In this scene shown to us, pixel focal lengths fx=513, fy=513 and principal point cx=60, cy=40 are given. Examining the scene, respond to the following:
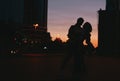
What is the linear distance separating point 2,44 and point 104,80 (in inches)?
1211

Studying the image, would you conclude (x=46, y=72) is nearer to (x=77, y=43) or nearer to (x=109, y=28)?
(x=77, y=43)

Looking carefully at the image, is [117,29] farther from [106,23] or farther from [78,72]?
[78,72]

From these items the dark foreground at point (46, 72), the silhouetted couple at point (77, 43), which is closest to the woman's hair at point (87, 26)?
the silhouetted couple at point (77, 43)

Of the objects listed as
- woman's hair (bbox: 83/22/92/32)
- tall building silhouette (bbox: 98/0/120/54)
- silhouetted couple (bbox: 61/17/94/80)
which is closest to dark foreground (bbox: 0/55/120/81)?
silhouetted couple (bbox: 61/17/94/80)

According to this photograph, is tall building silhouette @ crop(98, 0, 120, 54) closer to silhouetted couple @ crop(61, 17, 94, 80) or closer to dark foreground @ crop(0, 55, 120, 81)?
dark foreground @ crop(0, 55, 120, 81)

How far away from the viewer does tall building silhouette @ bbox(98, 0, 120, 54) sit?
212 ft

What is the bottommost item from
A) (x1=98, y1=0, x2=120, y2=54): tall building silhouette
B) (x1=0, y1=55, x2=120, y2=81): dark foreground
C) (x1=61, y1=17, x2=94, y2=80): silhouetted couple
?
(x1=0, y1=55, x2=120, y2=81): dark foreground

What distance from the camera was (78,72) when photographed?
14.2 meters

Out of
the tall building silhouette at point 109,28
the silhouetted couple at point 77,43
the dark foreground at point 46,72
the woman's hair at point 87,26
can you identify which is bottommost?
the dark foreground at point 46,72

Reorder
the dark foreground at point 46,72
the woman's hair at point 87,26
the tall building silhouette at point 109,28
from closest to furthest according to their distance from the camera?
the dark foreground at point 46,72, the woman's hair at point 87,26, the tall building silhouette at point 109,28

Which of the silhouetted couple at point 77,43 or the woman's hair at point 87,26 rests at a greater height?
the woman's hair at point 87,26

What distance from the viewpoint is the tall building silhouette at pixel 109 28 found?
212 feet

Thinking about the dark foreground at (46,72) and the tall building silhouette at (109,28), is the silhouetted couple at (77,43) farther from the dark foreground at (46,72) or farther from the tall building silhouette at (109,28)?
the tall building silhouette at (109,28)

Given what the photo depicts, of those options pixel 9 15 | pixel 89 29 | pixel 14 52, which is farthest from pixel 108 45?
pixel 9 15
